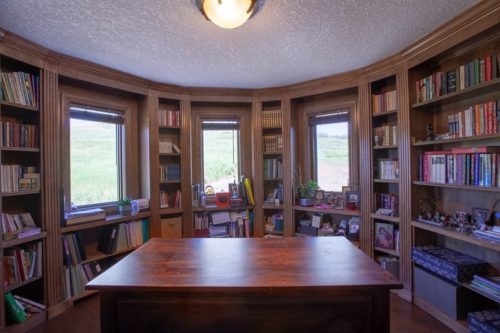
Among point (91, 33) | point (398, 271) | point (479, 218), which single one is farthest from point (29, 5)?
point (398, 271)

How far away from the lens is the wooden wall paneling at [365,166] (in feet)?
9.86

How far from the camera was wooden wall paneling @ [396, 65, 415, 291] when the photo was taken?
103 inches

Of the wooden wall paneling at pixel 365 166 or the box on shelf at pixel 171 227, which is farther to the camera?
the box on shelf at pixel 171 227

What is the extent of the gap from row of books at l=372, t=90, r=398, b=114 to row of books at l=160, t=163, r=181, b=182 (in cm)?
257

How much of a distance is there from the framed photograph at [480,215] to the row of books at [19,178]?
12.6ft

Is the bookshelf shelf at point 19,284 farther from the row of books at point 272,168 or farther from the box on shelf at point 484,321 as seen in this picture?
the box on shelf at point 484,321

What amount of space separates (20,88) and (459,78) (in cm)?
377

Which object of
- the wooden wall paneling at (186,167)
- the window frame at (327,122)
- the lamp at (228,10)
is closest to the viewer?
the lamp at (228,10)

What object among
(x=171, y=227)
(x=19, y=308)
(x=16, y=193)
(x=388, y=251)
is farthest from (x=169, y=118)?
(x=388, y=251)

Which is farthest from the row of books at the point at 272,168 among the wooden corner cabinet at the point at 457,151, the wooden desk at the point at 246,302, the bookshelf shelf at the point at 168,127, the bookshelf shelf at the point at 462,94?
the wooden desk at the point at 246,302

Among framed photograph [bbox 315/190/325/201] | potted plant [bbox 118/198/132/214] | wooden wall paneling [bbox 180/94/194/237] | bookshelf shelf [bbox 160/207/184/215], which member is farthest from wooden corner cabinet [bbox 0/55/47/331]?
framed photograph [bbox 315/190/325/201]

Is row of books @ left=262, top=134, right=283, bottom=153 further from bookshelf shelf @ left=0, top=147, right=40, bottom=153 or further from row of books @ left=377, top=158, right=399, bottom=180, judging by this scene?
bookshelf shelf @ left=0, top=147, right=40, bottom=153

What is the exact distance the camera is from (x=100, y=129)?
125 inches

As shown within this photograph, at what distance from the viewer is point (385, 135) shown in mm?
2947
